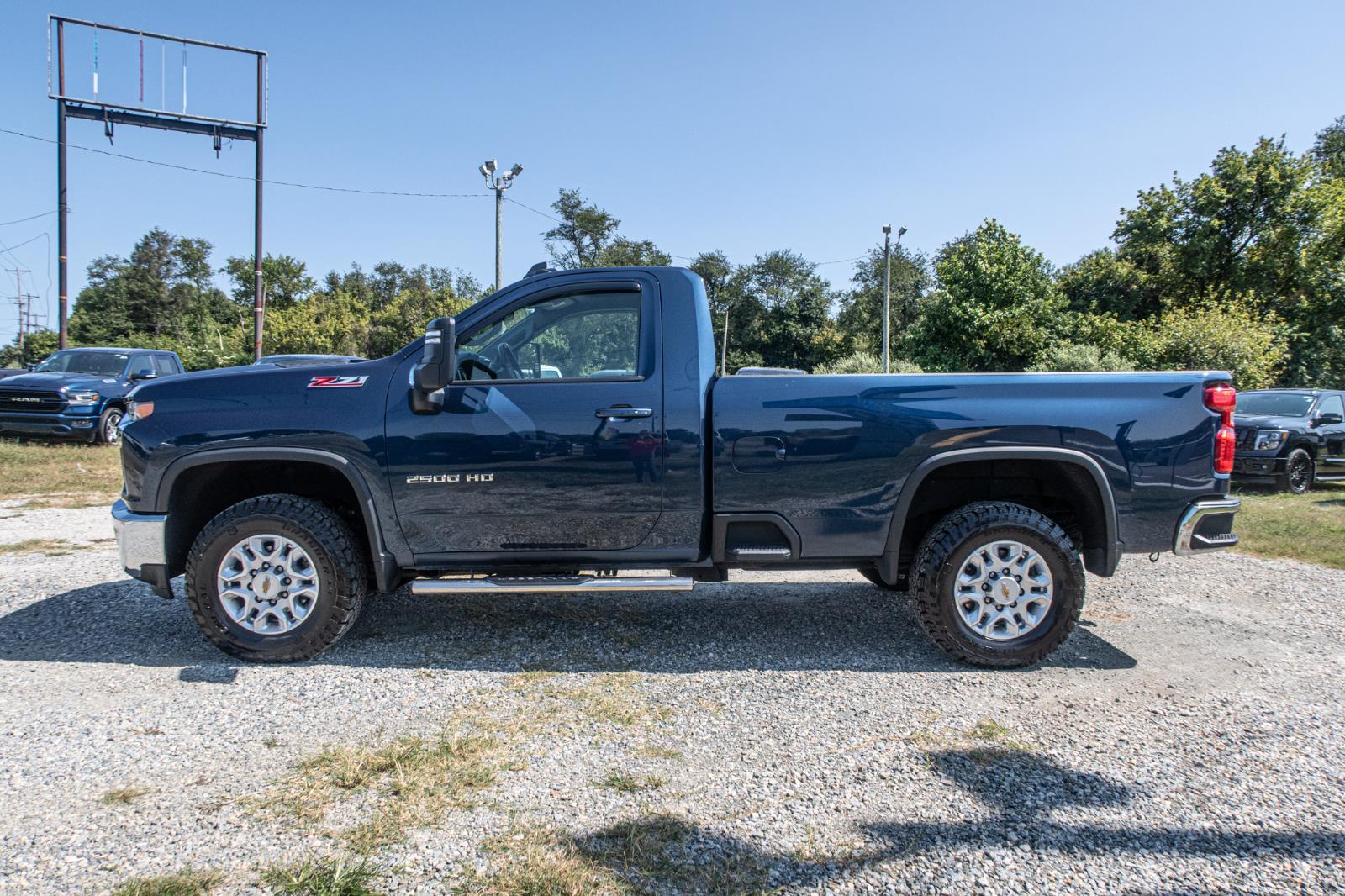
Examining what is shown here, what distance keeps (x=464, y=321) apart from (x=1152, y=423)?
3.57 metres

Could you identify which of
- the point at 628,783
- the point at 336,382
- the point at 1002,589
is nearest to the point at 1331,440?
the point at 1002,589

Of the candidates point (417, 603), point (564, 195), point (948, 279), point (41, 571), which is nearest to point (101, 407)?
point (41, 571)

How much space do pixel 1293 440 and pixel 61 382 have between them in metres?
19.9

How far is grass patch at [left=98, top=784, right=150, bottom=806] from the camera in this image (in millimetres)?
2711

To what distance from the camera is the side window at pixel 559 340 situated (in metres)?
4.17

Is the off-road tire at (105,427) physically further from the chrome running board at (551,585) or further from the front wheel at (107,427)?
the chrome running board at (551,585)

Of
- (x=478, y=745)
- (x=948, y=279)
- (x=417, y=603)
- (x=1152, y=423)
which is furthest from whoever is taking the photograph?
(x=948, y=279)

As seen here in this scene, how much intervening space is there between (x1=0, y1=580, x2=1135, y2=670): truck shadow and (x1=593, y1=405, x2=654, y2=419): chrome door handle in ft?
4.33

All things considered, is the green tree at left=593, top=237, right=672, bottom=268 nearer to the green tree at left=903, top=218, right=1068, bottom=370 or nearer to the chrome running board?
the green tree at left=903, top=218, right=1068, bottom=370

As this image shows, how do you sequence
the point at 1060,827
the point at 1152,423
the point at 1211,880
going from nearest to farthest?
the point at 1211,880
the point at 1060,827
the point at 1152,423

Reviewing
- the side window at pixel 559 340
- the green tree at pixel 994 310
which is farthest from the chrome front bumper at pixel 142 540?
the green tree at pixel 994 310

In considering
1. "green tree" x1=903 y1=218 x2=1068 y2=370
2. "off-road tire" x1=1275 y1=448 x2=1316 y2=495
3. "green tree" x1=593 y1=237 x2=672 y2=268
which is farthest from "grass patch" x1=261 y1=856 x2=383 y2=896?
"green tree" x1=593 y1=237 x2=672 y2=268

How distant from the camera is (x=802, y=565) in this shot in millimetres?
4215

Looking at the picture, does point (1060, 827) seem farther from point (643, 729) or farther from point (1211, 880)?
point (643, 729)
